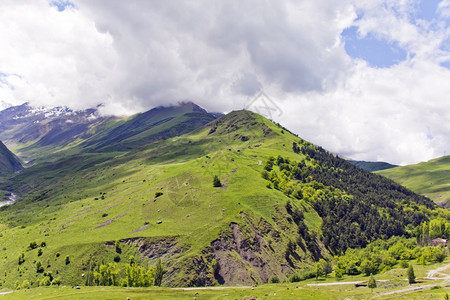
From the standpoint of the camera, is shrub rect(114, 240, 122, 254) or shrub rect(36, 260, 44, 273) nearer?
shrub rect(36, 260, 44, 273)

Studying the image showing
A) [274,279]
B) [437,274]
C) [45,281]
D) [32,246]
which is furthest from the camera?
[32,246]

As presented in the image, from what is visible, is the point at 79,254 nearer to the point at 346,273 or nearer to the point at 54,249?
the point at 54,249

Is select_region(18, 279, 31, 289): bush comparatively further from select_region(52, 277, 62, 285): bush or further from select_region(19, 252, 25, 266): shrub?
select_region(19, 252, 25, 266): shrub

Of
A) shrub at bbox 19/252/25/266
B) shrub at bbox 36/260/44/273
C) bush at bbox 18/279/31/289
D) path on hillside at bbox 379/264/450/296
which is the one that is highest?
shrub at bbox 19/252/25/266

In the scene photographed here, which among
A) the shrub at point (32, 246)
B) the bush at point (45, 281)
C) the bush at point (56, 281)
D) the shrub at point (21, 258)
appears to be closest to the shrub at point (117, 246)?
the bush at point (56, 281)

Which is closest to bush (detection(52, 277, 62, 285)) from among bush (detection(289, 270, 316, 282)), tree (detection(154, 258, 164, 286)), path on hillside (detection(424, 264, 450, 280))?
tree (detection(154, 258, 164, 286))

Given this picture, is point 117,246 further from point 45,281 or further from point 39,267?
point 39,267

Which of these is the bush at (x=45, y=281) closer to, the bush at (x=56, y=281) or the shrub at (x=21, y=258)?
the bush at (x=56, y=281)

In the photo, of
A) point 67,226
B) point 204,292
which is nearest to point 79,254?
point 67,226

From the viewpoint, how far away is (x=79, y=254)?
5812 inches

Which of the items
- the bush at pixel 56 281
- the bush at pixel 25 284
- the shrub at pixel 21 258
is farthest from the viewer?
the shrub at pixel 21 258

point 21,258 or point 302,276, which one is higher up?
point 21,258

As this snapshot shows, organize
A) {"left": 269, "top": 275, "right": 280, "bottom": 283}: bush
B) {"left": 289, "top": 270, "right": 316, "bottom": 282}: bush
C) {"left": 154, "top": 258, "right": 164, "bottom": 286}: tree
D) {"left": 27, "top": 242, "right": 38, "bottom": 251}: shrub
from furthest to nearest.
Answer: {"left": 27, "top": 242, "right": 38, "bottom": 251}: shrub
{"left": 269, "top": 275, "right": 280, "bottom": 283}: bush
{"left": 289, "top": 270, "right": 316, "bottom": 282}: bush
{"left": 154, "top": 258, "right": 164, "bottom": 286}: tree

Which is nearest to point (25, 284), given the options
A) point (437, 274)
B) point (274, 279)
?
point (274, 279)
